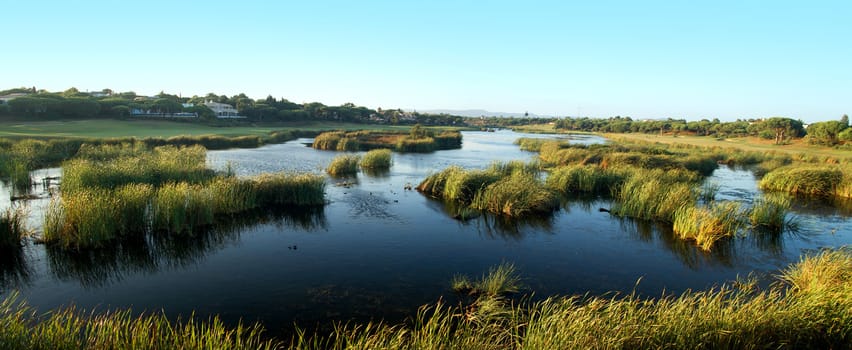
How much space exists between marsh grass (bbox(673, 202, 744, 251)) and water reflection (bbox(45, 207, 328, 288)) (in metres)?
14.9

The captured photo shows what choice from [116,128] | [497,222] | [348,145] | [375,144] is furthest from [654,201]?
[116,128]

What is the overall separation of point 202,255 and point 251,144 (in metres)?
44.5

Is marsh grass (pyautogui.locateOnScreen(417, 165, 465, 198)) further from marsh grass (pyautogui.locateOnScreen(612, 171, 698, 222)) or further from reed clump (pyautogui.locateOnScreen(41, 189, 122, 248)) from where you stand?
reed clump (pyautogui.locateOnScreen(41, 189, 122, 248))

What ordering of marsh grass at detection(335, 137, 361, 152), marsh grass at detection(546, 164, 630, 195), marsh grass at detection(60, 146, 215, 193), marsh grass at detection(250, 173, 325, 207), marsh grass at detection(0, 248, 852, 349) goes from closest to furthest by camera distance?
1. marsh grass at detection(0, 248, 852, 349)
2. marsh grass at detection(60, 146, 215, 193)
3. marsh grass at detection(250, 173, 325, 207)
4. marsh grass at detection(546, 164, 630, 195)
5. marsh grass at detection(335, 137, 361, 152)

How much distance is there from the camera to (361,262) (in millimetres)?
14273

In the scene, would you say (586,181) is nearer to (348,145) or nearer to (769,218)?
(769,218)

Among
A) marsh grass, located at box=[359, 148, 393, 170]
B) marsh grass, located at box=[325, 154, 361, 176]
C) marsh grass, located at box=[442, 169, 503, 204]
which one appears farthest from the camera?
marsh grass, located at box=[359, 148, 393, 170]

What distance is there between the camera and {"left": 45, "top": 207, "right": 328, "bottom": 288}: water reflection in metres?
12.4

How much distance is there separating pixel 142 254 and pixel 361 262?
712 cm

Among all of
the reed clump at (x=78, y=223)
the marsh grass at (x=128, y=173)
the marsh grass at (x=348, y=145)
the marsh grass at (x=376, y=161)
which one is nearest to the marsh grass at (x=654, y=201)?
the marsh grass at (x=128, y=173)

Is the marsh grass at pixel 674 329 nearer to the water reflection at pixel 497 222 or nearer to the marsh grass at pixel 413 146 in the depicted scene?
the water reflection at pixel 497 222

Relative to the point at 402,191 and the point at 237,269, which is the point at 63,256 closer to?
the point at 237,269

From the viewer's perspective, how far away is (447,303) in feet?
36.9

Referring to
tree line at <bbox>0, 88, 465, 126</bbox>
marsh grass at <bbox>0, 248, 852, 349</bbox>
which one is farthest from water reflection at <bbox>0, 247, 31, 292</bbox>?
tree line at <bbox>0, 88, 465, 126</bbox>
